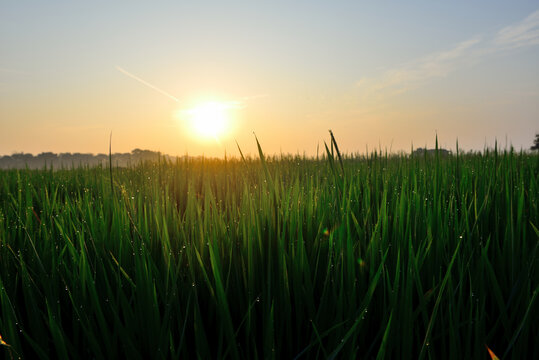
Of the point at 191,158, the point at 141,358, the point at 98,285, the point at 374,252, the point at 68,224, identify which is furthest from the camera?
the point at 191,158

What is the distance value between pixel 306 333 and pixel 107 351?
492 mm

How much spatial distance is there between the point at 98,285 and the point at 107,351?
0.25 meters

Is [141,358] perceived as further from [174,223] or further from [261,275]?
[174,223]

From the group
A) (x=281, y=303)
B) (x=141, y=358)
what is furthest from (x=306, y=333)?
(x=141, y=358)

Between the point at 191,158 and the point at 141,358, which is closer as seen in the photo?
the point at 141,358

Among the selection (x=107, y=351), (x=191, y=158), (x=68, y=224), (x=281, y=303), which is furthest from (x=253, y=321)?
(x=191, y=158)

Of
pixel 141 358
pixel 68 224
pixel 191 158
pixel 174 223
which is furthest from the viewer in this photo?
pixel 191 158

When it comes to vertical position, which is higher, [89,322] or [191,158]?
[191,158]

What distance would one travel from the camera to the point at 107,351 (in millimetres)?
921

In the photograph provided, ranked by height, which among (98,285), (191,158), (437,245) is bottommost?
(98,285)

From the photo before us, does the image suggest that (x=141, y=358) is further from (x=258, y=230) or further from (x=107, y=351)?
(x=258, y=230)

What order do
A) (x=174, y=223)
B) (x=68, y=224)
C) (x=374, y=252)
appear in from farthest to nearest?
(x=68, y=224), (x=174, y=223), (x=374, y=252)

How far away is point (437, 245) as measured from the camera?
1085 mm

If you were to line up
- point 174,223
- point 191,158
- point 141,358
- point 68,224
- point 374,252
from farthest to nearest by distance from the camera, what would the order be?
point 191,158 → point 68,224 → point 174,223 → point 374,252 → point 141,358
